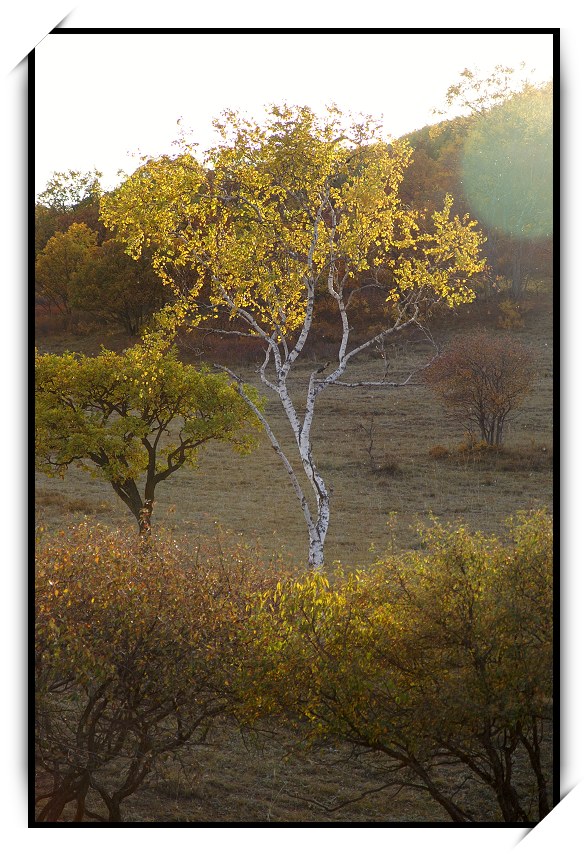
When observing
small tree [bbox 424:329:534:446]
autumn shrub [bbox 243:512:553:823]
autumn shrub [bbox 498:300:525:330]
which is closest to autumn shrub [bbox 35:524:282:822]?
autumn shrub [bbox 243:512:553:823]

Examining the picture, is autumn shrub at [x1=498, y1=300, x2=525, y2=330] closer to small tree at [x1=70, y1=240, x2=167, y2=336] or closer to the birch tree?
the birch tree

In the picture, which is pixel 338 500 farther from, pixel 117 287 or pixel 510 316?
pixel 117 287

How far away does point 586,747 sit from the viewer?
16.3ft

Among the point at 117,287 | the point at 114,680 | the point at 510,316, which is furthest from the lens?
the point at 510,316

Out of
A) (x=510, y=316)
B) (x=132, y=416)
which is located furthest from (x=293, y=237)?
(x=132, y=416)

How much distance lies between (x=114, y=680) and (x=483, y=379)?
4038mm

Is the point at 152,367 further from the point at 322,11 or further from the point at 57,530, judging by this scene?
the point at 322,11

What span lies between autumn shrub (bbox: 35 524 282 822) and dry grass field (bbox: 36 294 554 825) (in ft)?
0.66

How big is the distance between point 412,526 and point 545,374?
1.61 meters

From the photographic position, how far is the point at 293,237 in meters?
6.00

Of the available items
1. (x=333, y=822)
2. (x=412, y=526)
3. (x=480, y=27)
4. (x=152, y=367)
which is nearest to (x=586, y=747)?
(x=333, y=822)

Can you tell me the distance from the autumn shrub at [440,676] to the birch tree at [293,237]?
0.92 meters

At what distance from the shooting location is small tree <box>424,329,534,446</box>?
21.9ft

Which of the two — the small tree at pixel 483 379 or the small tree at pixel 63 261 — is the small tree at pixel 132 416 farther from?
the small tree at pixel 483 379
